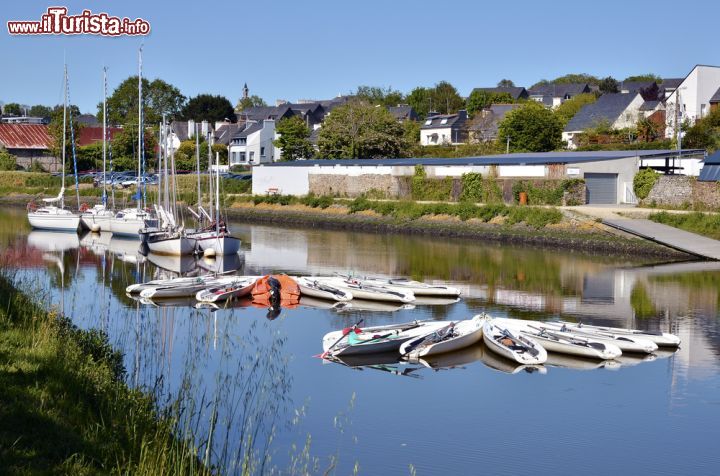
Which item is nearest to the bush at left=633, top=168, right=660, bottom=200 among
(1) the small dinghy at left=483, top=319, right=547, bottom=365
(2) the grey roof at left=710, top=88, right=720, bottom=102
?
(1) the small dinghy at left=483, top=319, right=547, bottom=365

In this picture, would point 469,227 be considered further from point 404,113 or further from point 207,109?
point 207,109

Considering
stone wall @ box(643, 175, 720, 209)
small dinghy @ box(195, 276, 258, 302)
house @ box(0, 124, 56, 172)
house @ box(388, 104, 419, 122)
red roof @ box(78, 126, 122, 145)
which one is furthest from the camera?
house @ box(388, 104, 419, 122)

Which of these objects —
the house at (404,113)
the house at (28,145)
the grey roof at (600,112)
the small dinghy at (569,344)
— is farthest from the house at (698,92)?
the small dinghy at (569,344)

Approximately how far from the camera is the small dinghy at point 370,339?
2086 centimetres

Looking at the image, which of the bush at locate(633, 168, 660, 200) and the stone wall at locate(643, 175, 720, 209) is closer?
the stone wall at locate(643, 175, 720, 209)

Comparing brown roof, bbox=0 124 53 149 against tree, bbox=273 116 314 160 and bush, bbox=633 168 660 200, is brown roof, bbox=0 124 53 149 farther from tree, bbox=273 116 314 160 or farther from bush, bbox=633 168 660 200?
bush, bbox=633 168 660 200

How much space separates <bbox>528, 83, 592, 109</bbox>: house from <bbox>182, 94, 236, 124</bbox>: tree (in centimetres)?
4171

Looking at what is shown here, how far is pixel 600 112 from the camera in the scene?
284 ft

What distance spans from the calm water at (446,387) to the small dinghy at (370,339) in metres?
0.50

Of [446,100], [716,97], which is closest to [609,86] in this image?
[446,100]

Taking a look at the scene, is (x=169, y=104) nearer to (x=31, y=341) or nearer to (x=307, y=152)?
(x=307, y=152)

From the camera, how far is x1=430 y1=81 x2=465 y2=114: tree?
12938 cm

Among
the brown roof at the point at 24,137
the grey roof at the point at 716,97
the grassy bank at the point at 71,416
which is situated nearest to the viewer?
the grassy bank at the point at 71,416

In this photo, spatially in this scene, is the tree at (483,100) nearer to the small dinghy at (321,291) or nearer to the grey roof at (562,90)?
the grey roof at (562,90)
